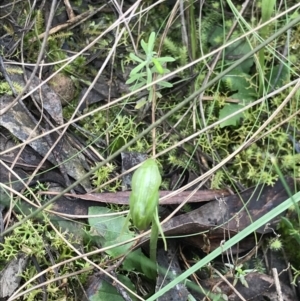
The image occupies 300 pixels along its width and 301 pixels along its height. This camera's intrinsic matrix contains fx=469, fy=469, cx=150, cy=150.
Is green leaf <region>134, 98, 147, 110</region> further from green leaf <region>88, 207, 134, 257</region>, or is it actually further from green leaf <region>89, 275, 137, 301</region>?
green leaf <region>89, 275, 137, 301</region>

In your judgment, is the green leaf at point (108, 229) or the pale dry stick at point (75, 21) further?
the pale dry stick at point (75, 21)

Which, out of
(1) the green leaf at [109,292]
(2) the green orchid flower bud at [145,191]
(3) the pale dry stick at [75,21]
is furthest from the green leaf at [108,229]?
(3) the pale dry stick at [75,21]

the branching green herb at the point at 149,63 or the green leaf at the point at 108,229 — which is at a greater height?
the branching green herb at the point at 149,63

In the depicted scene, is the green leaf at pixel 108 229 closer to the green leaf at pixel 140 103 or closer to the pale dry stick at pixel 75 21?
the green leaf at pixel 140 103

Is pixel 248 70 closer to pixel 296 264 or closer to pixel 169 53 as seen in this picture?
pixel 169 53

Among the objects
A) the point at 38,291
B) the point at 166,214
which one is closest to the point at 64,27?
the point at 166,214

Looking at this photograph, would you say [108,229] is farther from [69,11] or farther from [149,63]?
[69,11]
